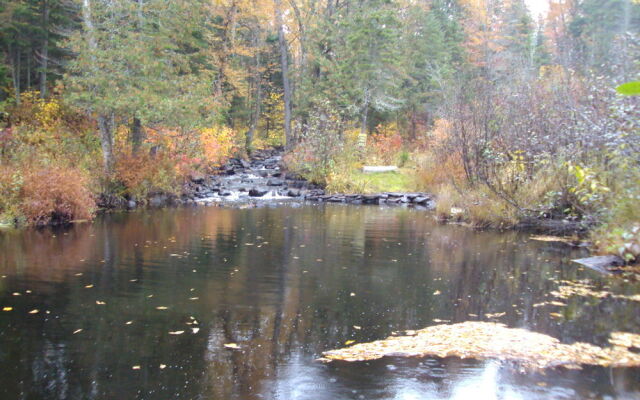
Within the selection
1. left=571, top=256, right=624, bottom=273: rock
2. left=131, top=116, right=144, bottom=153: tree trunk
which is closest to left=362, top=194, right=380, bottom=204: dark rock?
left=131, top=116, right=144, bottom=153: tree trunk

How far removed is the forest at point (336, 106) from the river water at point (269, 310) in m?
1.71

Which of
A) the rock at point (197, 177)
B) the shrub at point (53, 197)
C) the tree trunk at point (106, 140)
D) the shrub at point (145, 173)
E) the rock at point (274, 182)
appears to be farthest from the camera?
the rock at point (274, 182)

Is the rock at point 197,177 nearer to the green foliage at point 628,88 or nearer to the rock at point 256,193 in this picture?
the rock at point 256,193

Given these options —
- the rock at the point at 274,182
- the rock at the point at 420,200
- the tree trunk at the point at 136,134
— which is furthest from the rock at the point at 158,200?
the rock at the point at 420,200

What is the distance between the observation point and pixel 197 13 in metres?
24.7

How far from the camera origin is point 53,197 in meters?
13.7

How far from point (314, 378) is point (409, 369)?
35.9 inches

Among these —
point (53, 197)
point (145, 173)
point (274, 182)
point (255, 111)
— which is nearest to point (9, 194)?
point (53, 197)

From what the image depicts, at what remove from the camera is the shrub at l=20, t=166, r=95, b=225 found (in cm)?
1323

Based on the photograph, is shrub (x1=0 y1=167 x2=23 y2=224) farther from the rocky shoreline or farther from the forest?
the rocky shoreline

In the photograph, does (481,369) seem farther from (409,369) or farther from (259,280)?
(259,280)

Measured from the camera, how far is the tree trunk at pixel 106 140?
17547 mm

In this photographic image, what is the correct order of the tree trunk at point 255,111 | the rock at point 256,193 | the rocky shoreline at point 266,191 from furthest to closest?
1. the tree trunk at point 255,111
2. the rock at point 256,193
3. the rocky shoreline at point 266,191

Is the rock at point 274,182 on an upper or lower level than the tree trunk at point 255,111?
lower
